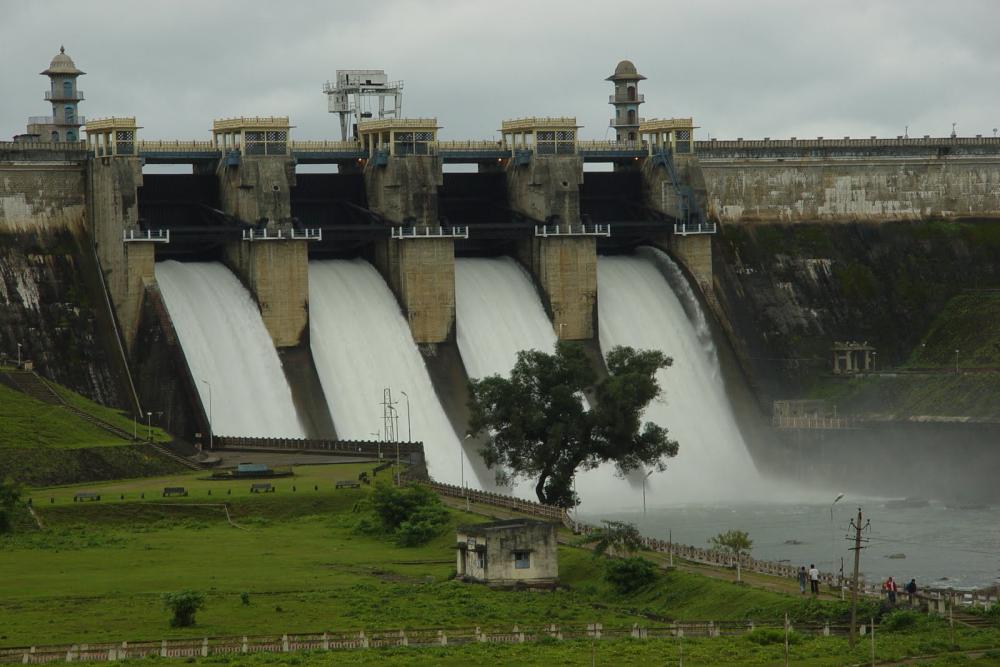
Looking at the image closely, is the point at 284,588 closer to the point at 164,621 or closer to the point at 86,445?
the point at 164,621

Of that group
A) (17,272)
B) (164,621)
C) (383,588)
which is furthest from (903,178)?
(164,621)

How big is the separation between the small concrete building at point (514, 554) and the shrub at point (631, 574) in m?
3.35

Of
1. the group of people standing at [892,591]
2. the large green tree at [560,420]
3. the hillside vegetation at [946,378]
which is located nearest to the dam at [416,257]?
the hillside vegetation at [946,378]

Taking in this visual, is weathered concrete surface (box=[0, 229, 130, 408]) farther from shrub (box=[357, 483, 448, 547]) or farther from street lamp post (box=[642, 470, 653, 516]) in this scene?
street lamp post (box=[642, 470, 653, 516])

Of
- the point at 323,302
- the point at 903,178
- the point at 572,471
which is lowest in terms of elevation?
the point at 572,471

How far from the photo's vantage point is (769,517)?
119500 mm

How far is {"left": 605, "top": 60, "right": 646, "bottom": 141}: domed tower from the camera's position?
538ft

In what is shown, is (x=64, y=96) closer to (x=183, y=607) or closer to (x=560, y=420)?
(x=560, y=420)

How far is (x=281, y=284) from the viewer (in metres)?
127

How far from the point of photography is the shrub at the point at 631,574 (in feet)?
279

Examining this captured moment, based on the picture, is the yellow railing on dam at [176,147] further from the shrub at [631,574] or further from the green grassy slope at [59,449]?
the shrub at [631,574]

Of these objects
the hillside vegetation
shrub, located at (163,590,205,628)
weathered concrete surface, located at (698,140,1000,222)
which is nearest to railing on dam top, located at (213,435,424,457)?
the hillside vegetation

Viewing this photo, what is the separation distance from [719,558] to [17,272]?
4985 centimetres

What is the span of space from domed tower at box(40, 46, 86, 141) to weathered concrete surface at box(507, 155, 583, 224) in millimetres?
30957
